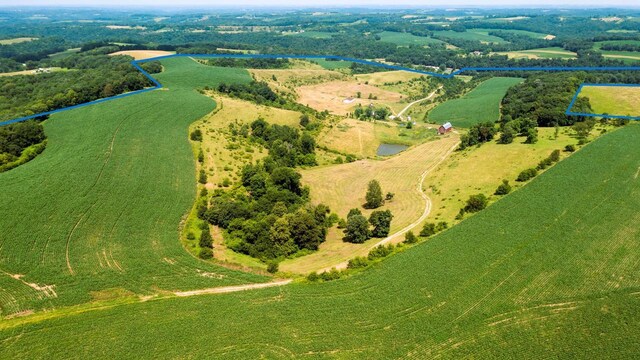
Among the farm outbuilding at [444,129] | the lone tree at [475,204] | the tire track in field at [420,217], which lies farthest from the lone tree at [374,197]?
the farm outbuilding at [444,129]

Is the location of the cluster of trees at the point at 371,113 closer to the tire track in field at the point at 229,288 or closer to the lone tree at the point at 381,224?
the lone tree at the point at 381,224

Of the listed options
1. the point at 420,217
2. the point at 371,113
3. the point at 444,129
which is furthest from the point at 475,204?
the point at 371,113

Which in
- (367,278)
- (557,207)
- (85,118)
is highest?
(85,118)

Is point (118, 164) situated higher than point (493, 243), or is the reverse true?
point (118, 164)

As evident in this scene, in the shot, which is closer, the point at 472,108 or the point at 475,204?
the point at 475,204

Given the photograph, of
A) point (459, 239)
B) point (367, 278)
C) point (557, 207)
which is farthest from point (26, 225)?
point (557, 207)

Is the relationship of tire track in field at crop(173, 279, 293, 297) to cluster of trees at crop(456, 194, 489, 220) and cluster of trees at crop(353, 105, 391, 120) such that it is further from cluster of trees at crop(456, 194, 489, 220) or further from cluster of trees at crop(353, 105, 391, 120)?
cluster of trees at crop(353, 105, 391, 120)

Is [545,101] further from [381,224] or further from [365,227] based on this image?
[365,227]

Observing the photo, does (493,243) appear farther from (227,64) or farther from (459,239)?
(227,64)
